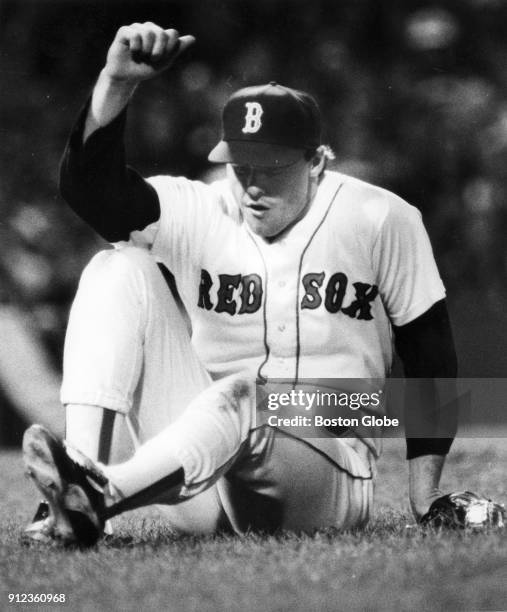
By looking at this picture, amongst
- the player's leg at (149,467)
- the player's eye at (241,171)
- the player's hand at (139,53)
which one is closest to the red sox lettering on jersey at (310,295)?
the player's eye at (241,171)

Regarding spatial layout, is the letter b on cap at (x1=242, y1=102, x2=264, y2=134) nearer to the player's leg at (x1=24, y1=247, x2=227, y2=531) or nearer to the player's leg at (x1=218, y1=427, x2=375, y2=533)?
the player's leg at (x1=24, y1=247, x2=227, y2=531)

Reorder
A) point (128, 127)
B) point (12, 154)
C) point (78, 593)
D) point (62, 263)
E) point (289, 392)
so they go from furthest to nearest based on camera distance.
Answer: point (62, 263) → point (12, 154) → point (128, 127) → point (289, 392) → point (78, 593)

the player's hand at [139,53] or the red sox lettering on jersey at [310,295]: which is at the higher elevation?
the player's hand at [139,53]

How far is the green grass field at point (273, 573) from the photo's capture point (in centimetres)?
272

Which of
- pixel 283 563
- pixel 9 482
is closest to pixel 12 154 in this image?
pixel 9 482

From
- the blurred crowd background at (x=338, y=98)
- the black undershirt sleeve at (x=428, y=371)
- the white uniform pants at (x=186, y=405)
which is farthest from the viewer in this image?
the blurred crowd background at (x=338, y=98)

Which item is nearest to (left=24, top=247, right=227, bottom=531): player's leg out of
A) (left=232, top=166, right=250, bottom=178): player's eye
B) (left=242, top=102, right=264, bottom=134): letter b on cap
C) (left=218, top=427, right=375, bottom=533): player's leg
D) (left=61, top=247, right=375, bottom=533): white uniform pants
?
(left=61, top=247, right=375, bottom=533): white uniform pants

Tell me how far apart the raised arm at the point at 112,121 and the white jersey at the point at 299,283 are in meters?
0.19

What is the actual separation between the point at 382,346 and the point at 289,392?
0.30m

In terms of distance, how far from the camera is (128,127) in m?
3.68

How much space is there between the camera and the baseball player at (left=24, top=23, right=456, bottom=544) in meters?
3.10

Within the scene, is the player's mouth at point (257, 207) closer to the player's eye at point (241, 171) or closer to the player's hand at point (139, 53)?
the player's eye at point (241, 171)

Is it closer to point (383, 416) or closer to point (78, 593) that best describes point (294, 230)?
point (383, 416)

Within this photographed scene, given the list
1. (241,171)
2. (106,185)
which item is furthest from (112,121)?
(241,171)
